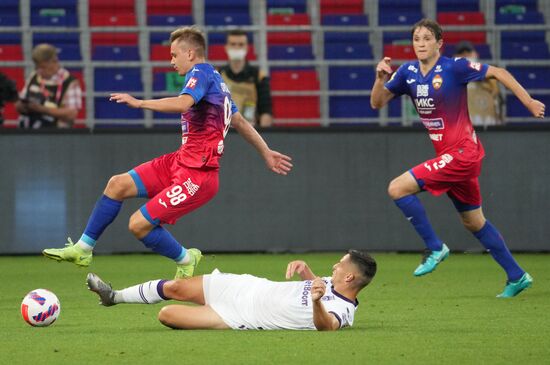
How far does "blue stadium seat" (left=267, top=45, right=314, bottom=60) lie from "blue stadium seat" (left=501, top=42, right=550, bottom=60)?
268 centimetres

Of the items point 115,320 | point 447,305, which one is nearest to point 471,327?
point 447,305

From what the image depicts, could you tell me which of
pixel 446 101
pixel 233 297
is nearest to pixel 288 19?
pixel 446 101

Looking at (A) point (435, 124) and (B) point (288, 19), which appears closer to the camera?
(A) point (435, 124)

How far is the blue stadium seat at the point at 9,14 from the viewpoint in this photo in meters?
17.4

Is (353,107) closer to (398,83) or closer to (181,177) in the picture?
(398,83)

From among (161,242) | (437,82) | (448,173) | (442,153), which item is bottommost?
(161,242)

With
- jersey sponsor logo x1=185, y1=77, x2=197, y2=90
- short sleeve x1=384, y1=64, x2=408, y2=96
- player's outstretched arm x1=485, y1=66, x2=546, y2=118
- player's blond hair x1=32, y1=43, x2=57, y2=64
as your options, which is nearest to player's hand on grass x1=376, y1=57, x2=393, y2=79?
short sleeve x1=384, y1=64, x2=408, y2=96

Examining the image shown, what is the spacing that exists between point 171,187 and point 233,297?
1.81 m

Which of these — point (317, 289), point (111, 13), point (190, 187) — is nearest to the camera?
point (317, 289)

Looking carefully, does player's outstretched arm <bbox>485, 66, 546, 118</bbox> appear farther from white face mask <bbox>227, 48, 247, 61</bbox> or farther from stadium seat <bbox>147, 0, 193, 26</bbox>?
stadium seat <bbox>147, 0, 193, 26</bbox>

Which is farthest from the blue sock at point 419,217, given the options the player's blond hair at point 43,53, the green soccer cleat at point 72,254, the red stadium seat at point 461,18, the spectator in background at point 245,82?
the red stadium seat at point 461,18

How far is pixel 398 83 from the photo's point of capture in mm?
11438

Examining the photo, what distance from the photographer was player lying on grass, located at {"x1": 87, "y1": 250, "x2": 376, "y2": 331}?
825 centimetres

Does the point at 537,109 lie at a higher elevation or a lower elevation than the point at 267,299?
higher
